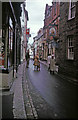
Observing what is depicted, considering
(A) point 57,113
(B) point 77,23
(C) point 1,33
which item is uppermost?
(B) point 77,23

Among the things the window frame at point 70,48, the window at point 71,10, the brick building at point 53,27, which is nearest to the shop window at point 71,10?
the window at point 71,10

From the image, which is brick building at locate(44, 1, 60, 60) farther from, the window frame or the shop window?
the shop window

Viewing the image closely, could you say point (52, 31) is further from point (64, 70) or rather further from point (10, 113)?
point (10, 113)

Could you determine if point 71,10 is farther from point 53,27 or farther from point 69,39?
point 53,27

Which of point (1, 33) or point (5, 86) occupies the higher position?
point (1, 33)

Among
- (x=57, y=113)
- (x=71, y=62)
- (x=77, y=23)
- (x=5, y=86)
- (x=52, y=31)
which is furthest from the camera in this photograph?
(x=52, y=31)

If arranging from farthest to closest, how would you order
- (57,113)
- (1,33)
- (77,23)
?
(77,23)
(1,33)
(57,113)

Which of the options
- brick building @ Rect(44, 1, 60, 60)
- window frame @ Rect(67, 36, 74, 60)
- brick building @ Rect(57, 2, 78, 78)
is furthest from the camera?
brick building @ Rect(44, 1, 60, 60)

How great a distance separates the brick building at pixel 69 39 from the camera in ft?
39.9

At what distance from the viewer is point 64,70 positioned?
46.5 ft

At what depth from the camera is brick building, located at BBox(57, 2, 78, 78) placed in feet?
39.9

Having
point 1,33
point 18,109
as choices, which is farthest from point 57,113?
point 1,33

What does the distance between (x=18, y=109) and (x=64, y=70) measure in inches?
409

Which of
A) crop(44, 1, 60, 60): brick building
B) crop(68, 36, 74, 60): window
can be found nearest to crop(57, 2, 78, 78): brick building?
crop(68, 36, 74, 60): window
